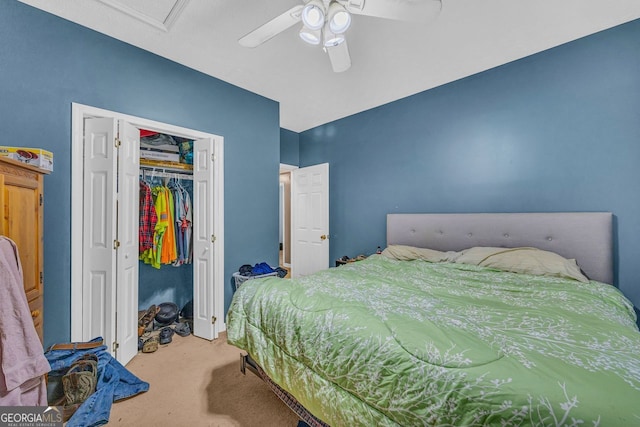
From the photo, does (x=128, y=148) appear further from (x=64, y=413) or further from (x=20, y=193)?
(x=64, y=413)

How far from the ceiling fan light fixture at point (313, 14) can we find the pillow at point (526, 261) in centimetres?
221

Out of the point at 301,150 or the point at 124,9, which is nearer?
the point at 124,9

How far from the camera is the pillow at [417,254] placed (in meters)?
2.57

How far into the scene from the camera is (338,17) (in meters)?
1.44

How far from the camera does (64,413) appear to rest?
1531 millimetres

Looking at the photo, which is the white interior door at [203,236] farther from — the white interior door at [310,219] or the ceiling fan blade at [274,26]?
the white interior door at [310,219]

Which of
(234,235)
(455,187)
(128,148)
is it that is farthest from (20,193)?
(455,187)

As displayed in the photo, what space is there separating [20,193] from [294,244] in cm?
338

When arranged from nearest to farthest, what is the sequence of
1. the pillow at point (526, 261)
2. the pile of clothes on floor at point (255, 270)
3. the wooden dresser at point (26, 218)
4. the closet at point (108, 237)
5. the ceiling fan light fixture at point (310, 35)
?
1. the wooden dresser at point (26, 218)
2. the ceiling fan light fixture at point (310, 35)
3. the pillow at point (526, 261)
4. the closet at point (108, 237)
5. the pile of clothes on floor at point (255, 270)

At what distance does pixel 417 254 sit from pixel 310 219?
6.52ft

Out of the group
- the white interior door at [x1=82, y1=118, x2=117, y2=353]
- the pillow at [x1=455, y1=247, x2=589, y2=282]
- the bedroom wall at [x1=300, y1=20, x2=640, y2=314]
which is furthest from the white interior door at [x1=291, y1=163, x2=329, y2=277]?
the white interior door at [x1=82, y1=118, x2=117, y2=353]

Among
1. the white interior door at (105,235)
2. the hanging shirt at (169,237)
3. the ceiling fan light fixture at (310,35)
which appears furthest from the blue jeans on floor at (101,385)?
the ceiling fan light fixture at (310,35)

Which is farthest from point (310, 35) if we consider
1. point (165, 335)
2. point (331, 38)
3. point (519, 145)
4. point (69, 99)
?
point (165, 335)

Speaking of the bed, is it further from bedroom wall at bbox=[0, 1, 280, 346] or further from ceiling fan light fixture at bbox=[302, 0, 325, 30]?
ceiling fan light fixture at bbox=[302, 0, 325, 30]
